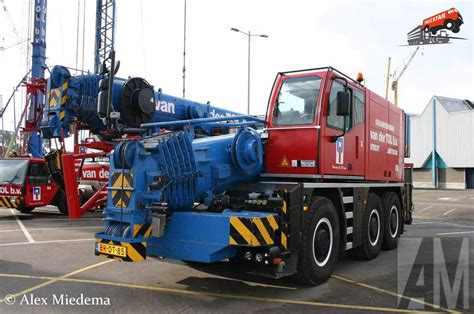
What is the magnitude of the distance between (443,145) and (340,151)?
45.6m

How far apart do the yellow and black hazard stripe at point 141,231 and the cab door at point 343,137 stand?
2.63m

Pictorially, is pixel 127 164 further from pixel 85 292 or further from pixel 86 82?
pixel 86 82

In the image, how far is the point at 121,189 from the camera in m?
5.40

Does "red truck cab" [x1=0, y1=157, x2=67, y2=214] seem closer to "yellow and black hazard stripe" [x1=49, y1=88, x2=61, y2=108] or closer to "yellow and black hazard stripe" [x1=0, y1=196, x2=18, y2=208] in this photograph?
"yellow and black hazard stripe" [x1=0, y1=196, x2=18, y2=208]

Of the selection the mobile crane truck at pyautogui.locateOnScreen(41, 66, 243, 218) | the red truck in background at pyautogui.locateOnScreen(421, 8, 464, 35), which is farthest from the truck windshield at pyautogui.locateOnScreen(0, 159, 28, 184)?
the red truck in background at pyautogui.locateOnScreen(421, 8, 464, 35)

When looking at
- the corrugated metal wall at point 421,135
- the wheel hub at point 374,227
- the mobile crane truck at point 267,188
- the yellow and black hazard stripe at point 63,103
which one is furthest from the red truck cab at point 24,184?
the corrugated metal wall at point 421,135

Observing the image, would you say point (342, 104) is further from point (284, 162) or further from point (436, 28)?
point (436, 28)

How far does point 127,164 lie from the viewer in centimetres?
538

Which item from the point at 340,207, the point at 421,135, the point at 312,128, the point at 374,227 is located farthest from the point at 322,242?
the point at 421,135

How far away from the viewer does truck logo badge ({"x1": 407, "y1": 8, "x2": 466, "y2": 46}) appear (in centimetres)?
5912

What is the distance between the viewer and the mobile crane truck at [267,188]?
17.6 ft
